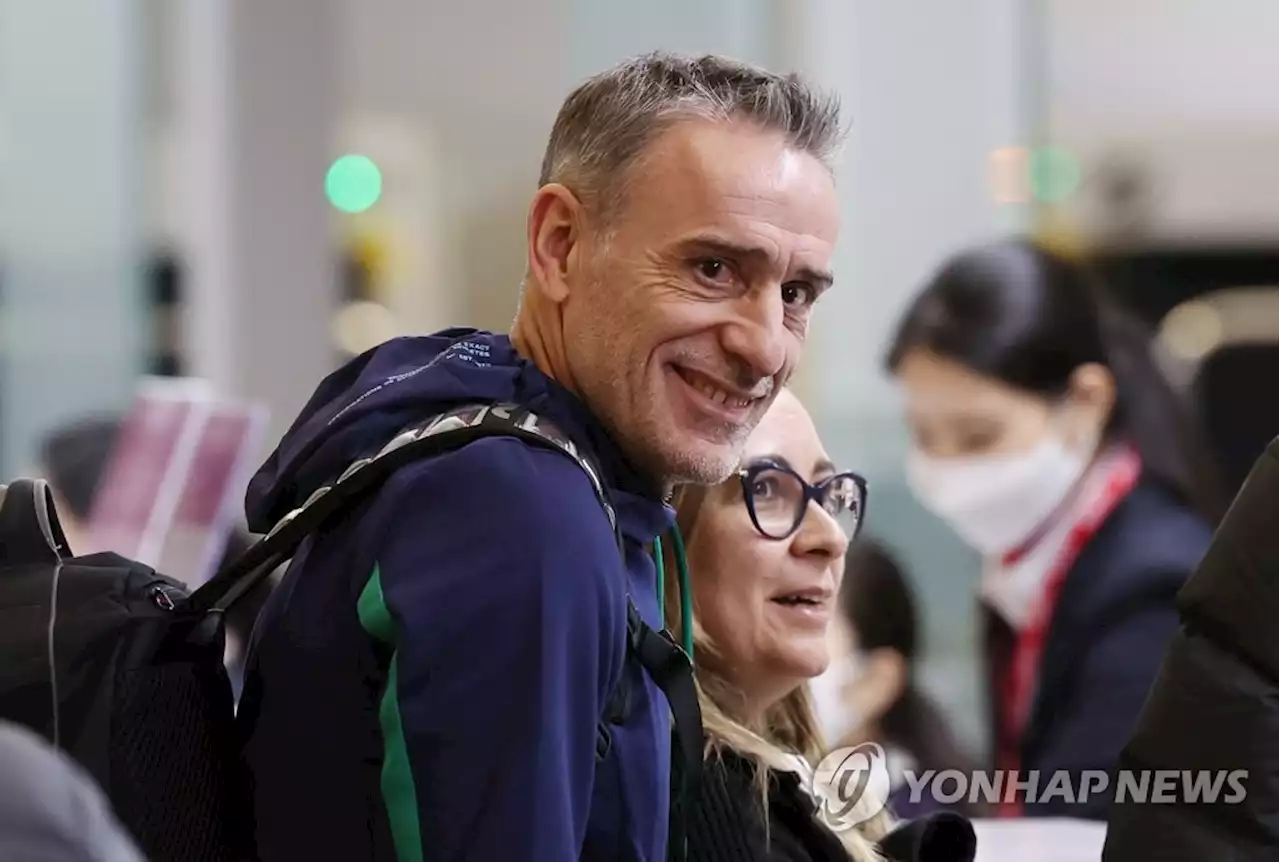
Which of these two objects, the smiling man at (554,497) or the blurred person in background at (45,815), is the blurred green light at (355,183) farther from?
the blurred person in background at (45,815)

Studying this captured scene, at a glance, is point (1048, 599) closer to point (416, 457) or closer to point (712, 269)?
point (712, 269)

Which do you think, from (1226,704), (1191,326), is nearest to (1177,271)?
(1191,326)

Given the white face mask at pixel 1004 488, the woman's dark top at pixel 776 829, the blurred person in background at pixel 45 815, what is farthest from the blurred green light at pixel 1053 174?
the blurred person in background at pixel 45 815

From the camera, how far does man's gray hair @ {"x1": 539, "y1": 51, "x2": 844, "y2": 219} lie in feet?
3.80

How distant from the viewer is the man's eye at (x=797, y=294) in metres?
1.20

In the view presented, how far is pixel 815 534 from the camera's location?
150 cm

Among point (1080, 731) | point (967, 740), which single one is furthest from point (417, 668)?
point (967, 740)

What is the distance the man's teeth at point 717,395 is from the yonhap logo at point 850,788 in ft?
1.31

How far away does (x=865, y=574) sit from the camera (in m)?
2.67

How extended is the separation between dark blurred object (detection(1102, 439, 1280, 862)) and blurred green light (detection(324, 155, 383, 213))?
3245 mm

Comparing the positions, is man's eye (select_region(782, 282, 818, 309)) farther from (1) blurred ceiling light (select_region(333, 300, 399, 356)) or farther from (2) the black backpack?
(1) blurred ceiling light (select_region(333, 300, 399, 356))

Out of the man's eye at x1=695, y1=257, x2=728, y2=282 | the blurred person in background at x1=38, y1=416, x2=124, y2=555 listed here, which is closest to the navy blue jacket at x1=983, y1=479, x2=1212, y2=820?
the man's eye at x1=695, y1=257, x2=728, y2=282

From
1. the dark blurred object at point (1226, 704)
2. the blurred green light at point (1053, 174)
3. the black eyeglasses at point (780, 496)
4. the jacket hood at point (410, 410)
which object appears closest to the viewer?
the jacket hood at point (410, 410)

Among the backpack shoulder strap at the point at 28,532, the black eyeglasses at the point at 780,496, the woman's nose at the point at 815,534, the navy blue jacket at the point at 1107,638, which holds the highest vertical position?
Answer: the backpack shoulder strap at the point at 28,532
